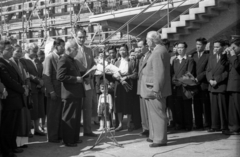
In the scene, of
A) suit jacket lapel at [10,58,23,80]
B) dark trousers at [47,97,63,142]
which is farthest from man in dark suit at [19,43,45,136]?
suit jacket lapel at [10,58,23,80]

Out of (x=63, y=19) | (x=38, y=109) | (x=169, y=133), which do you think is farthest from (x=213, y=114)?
(x=63, y=19)

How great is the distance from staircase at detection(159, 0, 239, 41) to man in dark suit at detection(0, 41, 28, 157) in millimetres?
6437

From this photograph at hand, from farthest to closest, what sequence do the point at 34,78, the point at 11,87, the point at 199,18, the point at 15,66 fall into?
the point at 199,18, the point at 34,78, the point at 15,66, the point at 11,87

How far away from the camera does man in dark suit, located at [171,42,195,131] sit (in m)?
7.50

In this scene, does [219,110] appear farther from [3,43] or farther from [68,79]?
[3,43]

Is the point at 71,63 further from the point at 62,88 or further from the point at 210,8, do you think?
the point at 210,8

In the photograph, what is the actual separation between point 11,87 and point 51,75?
4.32ft

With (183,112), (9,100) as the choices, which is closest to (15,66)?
(9,100)

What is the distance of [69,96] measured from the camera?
614 cm

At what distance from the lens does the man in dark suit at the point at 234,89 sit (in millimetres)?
6648

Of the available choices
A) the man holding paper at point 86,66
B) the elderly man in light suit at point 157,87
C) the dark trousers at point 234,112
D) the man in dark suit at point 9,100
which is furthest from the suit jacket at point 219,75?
the man in dark suit at point 9,100

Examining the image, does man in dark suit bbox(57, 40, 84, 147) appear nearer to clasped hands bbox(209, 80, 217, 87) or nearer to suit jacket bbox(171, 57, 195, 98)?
suit jacket bbox(171, 57, 195, 98)

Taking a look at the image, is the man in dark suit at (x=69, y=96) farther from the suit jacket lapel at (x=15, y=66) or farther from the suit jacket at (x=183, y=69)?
the suit jacket at (x=183, y=69)

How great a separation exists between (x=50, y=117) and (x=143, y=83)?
1.92 m
